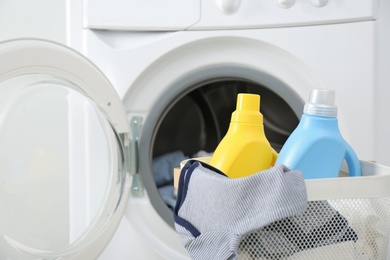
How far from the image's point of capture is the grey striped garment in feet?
1.62

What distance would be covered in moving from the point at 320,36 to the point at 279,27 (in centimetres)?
8

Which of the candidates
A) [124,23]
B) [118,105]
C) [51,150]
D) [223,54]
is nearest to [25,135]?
[51,150]

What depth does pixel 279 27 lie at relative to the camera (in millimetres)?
918

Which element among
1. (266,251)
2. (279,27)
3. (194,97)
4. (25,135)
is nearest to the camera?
(266,251)

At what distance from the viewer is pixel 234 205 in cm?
51

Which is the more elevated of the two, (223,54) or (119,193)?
(223,54)

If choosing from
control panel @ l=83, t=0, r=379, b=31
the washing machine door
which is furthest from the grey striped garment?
control panel @ l=83, t=0, r=379, b=31

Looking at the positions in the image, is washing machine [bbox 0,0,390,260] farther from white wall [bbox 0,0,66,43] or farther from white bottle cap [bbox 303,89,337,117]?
white wall [bbox 0,0,66,43]

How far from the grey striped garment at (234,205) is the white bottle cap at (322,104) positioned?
0.12 m

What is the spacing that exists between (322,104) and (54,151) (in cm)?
52

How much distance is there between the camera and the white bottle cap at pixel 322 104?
0.59m

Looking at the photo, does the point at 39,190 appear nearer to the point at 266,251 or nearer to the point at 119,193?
the point at 119,193

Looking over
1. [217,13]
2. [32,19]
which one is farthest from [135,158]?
Result: [32,19]

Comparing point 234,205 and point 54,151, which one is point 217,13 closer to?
point 54,151
